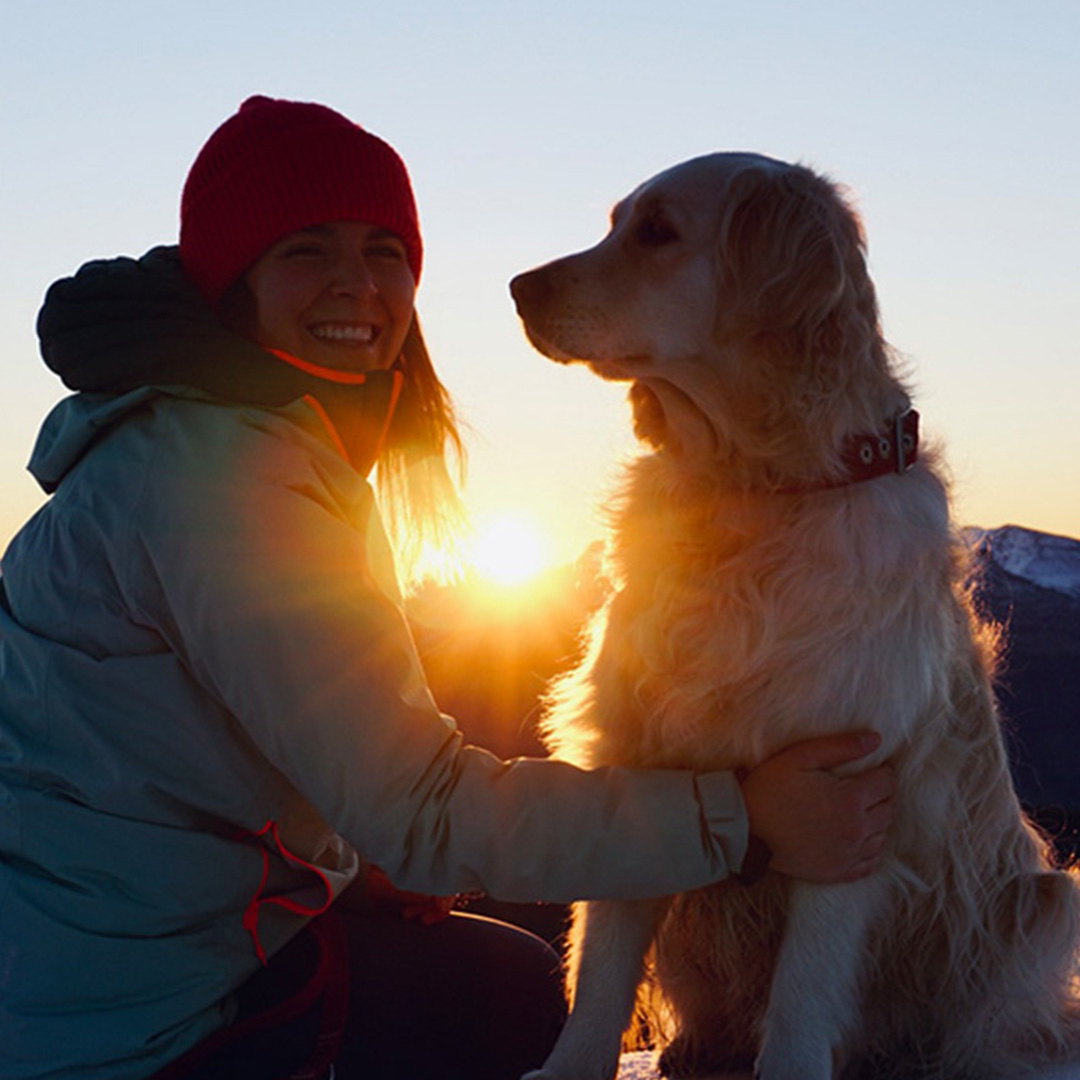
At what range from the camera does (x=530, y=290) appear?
106 inches

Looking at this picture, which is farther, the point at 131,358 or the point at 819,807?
the point at 819,807

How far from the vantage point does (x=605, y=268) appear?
267 centimetres

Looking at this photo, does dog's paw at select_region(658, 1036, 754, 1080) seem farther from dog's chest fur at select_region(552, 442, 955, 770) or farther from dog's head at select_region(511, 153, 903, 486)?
dog's head at select_region(511, 153, 903, 486)

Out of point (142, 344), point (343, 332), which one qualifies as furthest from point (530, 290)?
point (142, 344)

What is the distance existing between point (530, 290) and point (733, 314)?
45cm

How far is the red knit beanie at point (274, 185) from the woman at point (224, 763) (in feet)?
0.50

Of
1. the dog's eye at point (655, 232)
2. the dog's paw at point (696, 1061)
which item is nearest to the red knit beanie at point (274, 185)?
the dog's eye at point (655, 232)

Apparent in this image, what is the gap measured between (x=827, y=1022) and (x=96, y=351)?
166 cm

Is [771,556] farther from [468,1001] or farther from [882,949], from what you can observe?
[468,1001]

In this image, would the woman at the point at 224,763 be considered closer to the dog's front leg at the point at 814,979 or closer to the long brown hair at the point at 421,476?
the dog's front leg at the point at 814,979

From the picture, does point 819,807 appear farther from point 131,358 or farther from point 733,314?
point 131,358

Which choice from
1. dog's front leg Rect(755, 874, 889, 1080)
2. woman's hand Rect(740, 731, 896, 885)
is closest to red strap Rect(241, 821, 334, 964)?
woman's hand Rect(740, 731, 896, 885)

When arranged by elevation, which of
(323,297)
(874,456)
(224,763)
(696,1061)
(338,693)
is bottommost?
(696,1061)

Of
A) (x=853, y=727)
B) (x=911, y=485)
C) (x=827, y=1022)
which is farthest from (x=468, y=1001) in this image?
(x=911, y=485)
